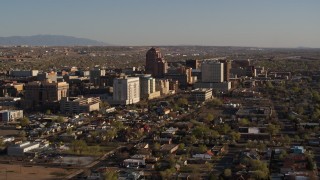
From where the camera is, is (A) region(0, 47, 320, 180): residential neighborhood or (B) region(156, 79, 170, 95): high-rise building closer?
(A) region(0, 47, 320, 180): residential neighborhood

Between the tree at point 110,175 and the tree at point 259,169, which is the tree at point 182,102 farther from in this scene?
the tree at point 110,175

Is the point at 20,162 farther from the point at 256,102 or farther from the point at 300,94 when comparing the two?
the point at 300,94

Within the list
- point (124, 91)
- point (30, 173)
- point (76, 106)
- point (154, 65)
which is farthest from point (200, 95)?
point (30, 173)

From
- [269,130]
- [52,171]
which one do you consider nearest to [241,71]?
[269,130]

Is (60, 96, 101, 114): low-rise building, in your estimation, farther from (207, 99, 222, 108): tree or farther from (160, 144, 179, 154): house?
(160, 144, 179, 154): house

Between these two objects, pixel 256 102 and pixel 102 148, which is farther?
pixel 256 102

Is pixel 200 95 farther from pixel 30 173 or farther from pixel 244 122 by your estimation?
pixel 30 173

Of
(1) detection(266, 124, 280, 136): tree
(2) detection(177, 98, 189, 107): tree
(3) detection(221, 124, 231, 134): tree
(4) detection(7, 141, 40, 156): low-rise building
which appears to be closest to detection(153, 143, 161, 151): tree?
(3) detection(221, 124, 231, 134): tree

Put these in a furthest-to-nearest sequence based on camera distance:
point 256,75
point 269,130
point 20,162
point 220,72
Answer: point 256,75 → point 220,72 → point 269,130 → point 20,162
